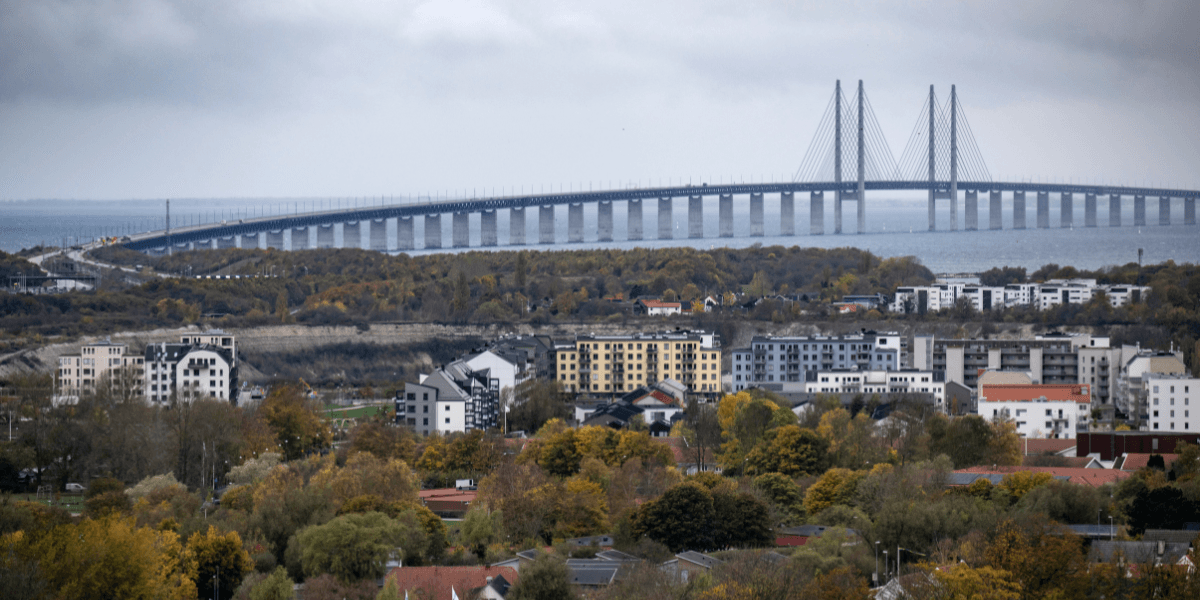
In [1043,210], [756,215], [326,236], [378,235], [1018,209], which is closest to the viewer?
[378,235]

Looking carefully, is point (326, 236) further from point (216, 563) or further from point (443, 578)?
point (443, 578)

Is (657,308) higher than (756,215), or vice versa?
(756,215)

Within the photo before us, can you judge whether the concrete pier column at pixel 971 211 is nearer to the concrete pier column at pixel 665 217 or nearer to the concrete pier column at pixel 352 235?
the concrete pier column at pixel 665 217

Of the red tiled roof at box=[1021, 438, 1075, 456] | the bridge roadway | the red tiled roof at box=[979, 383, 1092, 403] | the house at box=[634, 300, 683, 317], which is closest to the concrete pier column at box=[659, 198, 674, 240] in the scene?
the bridge roadway

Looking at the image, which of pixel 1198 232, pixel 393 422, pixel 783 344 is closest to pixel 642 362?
pixel 783 344

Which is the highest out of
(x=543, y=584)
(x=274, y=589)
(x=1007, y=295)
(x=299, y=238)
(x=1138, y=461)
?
(x=299, y=238)

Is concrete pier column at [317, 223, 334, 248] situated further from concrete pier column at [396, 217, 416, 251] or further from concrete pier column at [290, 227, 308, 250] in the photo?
concrete pier column at [396, 217, 416, 251]

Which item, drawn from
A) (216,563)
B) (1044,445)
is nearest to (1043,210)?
(1044,445)
